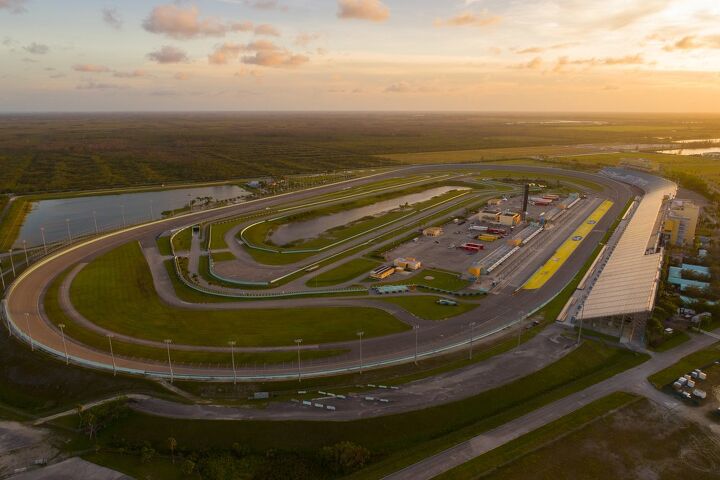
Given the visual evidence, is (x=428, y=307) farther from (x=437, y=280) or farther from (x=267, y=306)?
(x=267, y=306)

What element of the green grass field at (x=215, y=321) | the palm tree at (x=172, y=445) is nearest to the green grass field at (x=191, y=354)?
the green grass field at (x=215, y=321)

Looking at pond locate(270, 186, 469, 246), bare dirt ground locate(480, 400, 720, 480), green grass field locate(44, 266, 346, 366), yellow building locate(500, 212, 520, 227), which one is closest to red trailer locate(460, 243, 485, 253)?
yellow building locate(500, 212, 520, 227)

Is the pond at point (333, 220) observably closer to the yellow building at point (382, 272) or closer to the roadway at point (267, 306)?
the roadway at point (267, 306)

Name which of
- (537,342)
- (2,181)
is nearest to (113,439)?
(537,342)

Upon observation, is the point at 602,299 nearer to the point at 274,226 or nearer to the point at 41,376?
the point at 41,376

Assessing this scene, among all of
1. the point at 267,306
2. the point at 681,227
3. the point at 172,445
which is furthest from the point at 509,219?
the point at 172,445

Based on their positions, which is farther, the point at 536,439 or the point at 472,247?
the point at 472,247
